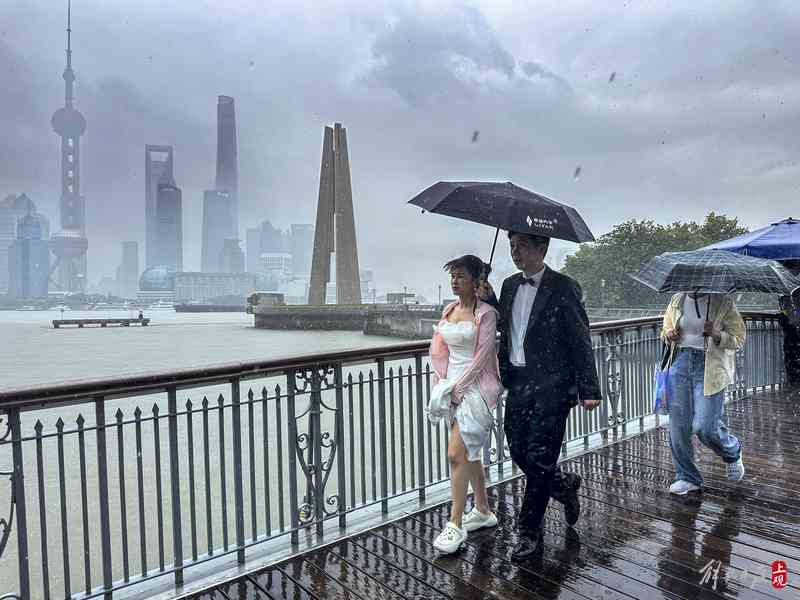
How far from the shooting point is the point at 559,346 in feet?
9.01

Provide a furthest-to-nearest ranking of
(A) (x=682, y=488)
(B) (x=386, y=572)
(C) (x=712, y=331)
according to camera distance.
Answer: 1. (A) (x=682, y=488)
2. (C) (x=712, y=331)
3. (B) (x=386, y=572)

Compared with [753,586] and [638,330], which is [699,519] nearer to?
[753,586]

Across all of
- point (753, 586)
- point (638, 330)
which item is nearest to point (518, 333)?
point (753, 586)

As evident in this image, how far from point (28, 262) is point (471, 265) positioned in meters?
155

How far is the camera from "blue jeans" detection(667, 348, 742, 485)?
3555mm

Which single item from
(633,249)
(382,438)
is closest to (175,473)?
(382,438)

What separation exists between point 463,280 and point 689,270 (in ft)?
4.86

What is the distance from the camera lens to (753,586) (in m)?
2.48

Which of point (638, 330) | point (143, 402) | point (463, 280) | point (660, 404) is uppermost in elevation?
point (463, 280)

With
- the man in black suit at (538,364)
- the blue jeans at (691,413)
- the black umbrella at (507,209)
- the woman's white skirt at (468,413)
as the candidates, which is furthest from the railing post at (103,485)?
the blue jeans at (691,413)

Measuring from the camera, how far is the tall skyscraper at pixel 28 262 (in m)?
126

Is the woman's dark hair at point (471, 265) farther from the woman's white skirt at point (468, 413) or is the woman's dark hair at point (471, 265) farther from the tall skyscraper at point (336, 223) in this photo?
the tall skyscraper at point (336, 223)

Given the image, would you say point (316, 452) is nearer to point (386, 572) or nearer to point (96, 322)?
point (386, 572)

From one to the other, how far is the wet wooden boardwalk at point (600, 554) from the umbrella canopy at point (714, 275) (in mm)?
1253
